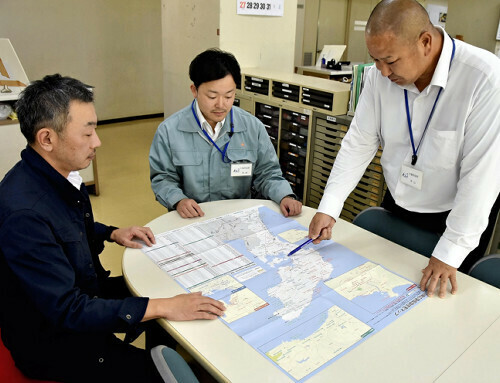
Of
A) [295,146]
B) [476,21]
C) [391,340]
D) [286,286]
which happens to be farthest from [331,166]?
[476,21]

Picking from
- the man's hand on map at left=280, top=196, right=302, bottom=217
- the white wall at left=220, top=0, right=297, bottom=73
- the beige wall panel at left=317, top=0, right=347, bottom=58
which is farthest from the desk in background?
the beige wall panel at left=317, top=0, right=347, bottom=58

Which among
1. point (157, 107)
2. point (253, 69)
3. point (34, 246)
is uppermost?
point (253, 69)

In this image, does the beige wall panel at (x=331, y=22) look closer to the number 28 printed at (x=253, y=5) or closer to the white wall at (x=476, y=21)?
the white wall at (x=476, y=21)

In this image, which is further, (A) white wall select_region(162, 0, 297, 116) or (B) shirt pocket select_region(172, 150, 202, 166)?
(A) white wall select_region(162, 0, 297, 116)

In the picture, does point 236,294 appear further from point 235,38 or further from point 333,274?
point 235,38

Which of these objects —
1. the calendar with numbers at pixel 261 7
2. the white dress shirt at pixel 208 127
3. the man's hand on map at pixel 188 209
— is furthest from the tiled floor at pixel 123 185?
the calendar with numbers at pixel 261 7

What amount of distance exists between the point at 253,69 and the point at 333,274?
2561mm

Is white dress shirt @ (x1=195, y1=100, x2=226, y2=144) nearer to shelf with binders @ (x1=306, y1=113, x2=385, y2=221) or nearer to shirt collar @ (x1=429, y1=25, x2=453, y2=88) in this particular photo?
shirt collar @ (x1=429, y1=25, x2=453, y2=88)

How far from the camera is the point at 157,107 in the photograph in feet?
21.9

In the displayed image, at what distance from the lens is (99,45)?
5.83m

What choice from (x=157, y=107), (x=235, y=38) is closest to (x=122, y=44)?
(x=157, y=107)

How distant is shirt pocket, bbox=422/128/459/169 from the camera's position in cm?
151

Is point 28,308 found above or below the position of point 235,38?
below

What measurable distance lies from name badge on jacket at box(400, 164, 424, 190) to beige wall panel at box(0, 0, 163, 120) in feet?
16.6
